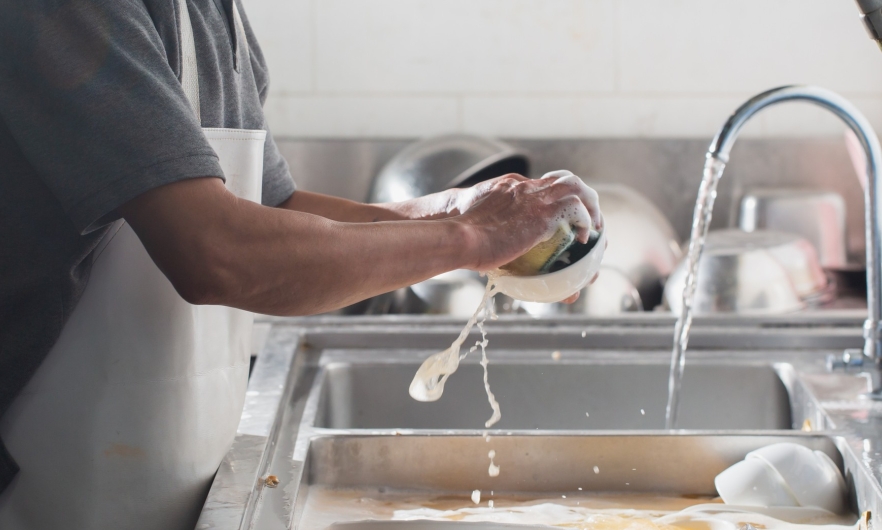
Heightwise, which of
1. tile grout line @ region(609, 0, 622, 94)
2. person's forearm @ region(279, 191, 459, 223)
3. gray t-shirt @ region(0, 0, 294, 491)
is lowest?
person's forearm @ region(279, 191, 459, 223)

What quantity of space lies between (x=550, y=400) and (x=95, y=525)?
2.63 ft

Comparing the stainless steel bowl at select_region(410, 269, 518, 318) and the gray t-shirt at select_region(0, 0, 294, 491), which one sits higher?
the gray t-shirt at select_region(0, 0, 294, 491)

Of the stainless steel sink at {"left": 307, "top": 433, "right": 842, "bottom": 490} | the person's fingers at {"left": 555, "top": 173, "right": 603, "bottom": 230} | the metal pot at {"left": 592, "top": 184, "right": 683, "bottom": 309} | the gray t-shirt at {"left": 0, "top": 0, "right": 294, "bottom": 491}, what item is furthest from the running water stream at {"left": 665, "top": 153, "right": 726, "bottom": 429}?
the gray t-shirt at {"left": 0, "top": 0, "right": 294, "bottom": 491}

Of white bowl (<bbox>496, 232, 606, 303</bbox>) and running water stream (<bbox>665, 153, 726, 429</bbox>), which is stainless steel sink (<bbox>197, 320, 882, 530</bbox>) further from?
white bowl (<bbox>496, 232, 606, 303</bbox>)

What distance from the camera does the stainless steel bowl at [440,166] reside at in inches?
77.2

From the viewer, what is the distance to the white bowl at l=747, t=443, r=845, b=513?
99 centimetres

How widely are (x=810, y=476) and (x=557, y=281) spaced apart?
0.38 meters

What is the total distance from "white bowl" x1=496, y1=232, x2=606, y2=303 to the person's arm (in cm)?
7

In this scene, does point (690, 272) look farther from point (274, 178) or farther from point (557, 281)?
point (274, 178)

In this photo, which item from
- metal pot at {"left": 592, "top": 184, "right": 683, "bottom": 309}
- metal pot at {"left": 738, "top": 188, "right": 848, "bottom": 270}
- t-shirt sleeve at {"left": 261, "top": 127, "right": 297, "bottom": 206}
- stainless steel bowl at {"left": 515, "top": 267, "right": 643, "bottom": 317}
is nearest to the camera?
t-shirt sleeve at {"left": 261, "top": 127, "right": 297, "bottom": 206}

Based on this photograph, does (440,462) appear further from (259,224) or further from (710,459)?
(259,224)

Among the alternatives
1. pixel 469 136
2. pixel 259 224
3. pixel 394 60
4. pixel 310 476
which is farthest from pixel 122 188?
pixel 394 60

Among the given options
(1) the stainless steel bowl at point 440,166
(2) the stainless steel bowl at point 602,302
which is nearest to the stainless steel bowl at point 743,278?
(2) the stainless steel bowl at point 602,302

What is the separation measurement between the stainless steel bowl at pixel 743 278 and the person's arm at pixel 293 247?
0.88 metres
